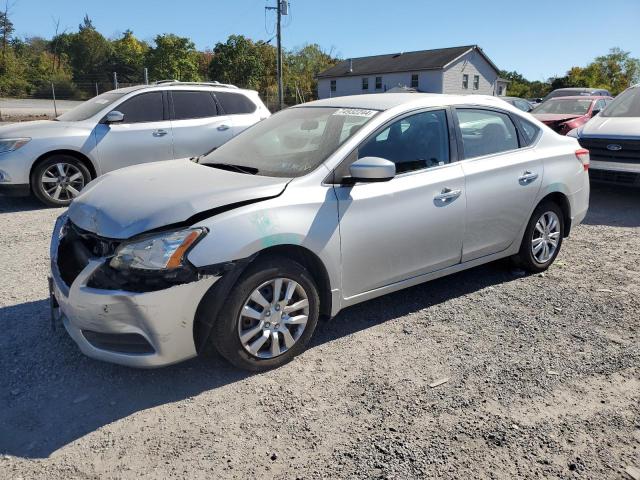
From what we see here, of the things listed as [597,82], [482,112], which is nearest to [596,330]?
[482,112]

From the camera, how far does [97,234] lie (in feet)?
10.2

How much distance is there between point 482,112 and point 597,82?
69.9m

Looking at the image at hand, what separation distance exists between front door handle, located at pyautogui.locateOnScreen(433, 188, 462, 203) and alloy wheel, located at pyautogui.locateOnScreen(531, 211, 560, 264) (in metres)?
1.24

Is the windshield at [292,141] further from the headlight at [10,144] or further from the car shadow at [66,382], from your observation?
the headlight at [10,144]

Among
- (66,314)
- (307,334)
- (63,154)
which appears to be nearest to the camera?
(66,314)

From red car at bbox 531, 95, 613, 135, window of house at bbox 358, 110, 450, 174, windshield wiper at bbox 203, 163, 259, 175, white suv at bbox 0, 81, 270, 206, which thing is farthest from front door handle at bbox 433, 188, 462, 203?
red car at bbox 531, 95, 613, 135

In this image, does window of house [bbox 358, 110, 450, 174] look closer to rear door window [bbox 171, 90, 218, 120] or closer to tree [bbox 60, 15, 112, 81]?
rear door window [bbox 171, 90, 218, 120]

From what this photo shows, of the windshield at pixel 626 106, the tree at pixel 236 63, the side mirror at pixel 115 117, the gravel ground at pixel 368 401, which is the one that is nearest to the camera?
the gravel ground at pixel 368 401

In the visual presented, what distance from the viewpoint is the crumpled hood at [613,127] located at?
8.20m

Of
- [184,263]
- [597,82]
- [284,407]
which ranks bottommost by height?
[284,407]

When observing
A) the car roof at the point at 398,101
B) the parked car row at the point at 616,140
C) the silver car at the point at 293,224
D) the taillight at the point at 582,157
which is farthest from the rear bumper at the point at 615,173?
the car roof at the point at 398,101

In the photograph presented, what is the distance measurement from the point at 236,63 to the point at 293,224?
4472 cm

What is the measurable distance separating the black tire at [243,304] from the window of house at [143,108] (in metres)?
5.87

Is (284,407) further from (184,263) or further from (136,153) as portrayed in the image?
(136,153)
